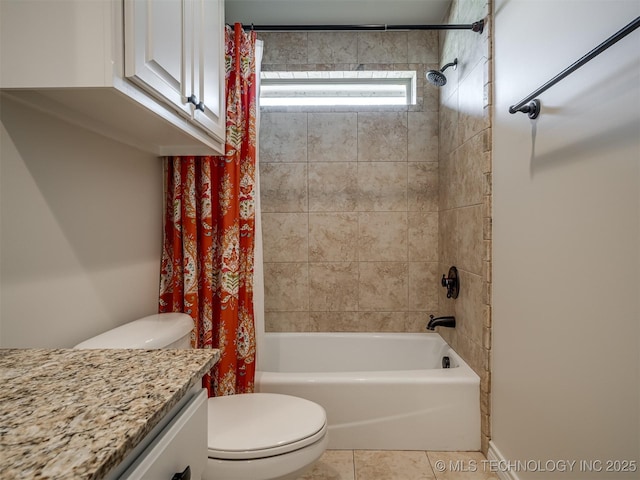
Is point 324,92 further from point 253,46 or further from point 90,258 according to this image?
point 90,258

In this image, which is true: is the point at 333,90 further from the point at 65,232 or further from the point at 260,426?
the point at 260,426

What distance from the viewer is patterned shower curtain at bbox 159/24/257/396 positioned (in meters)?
1.71

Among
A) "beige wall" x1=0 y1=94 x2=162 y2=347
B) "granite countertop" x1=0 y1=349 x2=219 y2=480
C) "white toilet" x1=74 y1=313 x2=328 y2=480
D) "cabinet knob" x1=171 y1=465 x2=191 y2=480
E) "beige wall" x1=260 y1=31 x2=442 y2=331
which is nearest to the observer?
"granite countertop" x1=0 y1=349 x2=219 y2=480

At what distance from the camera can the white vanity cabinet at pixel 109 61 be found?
81 cm

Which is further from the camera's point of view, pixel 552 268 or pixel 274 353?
pixel 274 353

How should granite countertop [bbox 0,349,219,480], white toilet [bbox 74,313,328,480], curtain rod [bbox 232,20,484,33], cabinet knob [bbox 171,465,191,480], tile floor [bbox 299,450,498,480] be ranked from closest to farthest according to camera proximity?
granite countertop [bbox 0,349,219,480] < cabinet knob [bbox 171,465,191,480] < white toilet [bbox 74,313,328,480] < tile floor [bbox 299,450,498,480] < curtain rod [bbox 232,20,484,33]

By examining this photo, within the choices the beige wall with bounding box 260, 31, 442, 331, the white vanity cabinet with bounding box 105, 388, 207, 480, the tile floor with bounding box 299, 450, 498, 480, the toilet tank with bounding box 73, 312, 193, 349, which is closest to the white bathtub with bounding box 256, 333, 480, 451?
the tile floor with bounding box 299, 450, 498, 480

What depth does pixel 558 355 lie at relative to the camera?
1.17 m

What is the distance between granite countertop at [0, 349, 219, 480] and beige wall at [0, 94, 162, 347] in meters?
0.29

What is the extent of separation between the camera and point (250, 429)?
1241mm

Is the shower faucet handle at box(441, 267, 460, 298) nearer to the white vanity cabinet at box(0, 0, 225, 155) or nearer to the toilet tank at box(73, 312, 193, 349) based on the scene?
the toilet tank at box(73, 312, 193, 349)

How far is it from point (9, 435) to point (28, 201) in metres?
0.78

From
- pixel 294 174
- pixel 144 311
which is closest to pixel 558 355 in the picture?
pixel 144 311

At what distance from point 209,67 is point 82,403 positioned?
1.28 metres
